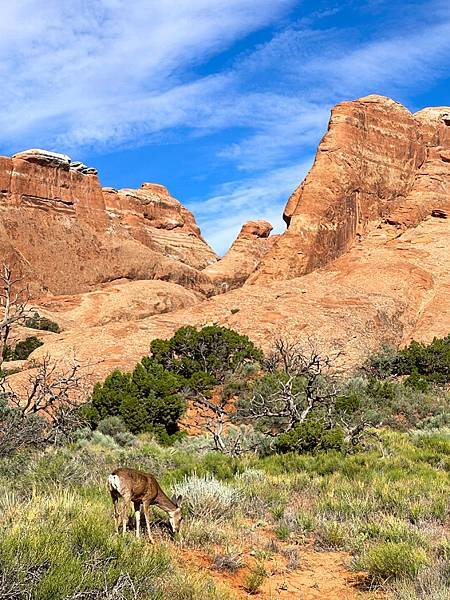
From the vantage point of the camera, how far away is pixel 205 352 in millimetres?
27844

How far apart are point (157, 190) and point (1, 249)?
45.1 meters

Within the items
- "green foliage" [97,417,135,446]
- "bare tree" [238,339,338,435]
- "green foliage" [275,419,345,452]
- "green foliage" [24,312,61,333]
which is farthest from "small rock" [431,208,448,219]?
"green foliage" [275,419,345,452]

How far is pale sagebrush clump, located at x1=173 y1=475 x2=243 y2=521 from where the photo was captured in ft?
23.8

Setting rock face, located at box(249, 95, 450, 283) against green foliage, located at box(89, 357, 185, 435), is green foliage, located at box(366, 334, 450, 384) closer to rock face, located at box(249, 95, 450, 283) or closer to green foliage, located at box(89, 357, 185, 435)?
green foliage, located at box(89, 357, 185, 435)

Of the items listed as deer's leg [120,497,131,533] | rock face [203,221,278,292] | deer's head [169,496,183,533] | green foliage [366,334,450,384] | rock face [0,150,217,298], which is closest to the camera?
deer's leg [120,497,131,533]

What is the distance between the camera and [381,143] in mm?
50312

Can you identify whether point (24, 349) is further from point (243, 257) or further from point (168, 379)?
point (243, 257)

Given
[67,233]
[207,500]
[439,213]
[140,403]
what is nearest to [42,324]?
[67,233]

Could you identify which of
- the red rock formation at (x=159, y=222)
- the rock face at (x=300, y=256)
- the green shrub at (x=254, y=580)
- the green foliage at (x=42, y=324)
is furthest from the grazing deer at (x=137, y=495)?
the red rock formation at (x=159, y=222)

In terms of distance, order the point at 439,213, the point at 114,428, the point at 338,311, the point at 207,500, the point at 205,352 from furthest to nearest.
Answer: the point at 439,213, the point at 338,311, the point at 205,352, the point at 114,428, the point at 207,500

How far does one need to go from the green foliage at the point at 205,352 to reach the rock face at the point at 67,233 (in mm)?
38910

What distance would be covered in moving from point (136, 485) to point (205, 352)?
21.8 m

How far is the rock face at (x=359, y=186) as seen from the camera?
154ft

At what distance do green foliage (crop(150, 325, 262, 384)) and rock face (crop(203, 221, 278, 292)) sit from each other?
173 feet
